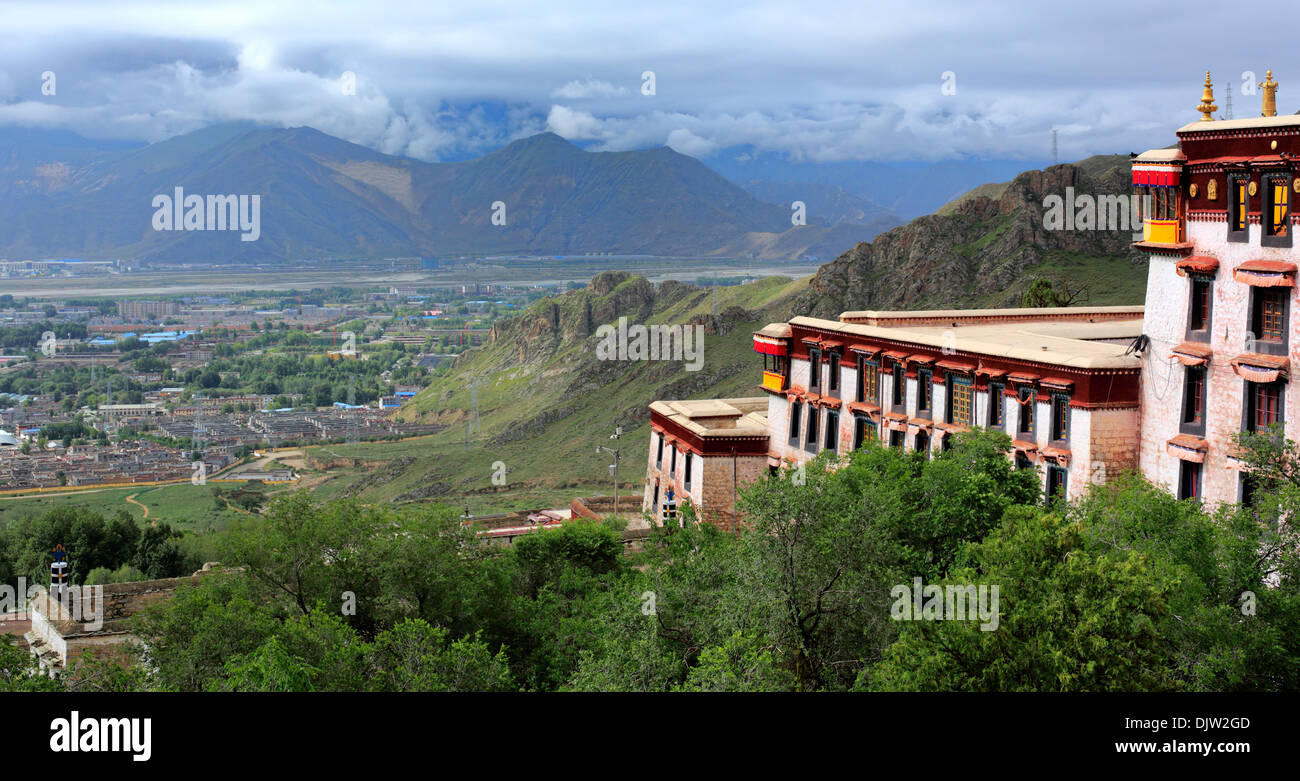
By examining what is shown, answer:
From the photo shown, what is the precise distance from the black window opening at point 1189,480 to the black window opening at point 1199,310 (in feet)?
12.8

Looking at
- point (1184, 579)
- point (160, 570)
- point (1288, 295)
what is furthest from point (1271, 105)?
point (160, 570)

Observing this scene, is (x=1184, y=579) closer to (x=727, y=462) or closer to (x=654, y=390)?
(x=727, y=462)

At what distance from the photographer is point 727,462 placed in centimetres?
5900

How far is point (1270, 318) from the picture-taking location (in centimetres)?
3691

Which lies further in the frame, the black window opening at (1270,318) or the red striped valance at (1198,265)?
the red striped valance at (1198,265)

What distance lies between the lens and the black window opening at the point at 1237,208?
37.5 meters

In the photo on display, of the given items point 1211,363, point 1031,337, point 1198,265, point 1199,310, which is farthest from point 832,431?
point 1198,265

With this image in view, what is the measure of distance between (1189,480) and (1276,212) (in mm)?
8404

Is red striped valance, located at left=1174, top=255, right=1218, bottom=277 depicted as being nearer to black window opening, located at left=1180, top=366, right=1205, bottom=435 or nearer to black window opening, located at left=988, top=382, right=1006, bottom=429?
black window opening, located at left=1180, top=366, right=1205, bottom=435

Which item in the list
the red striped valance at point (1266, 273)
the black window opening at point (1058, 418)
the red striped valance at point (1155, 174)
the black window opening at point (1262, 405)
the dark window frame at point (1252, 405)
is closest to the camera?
the red striped valance at point (1266, 273)

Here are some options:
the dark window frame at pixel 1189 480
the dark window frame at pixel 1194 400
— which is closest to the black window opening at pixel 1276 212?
the dark window frame at pixel 1194 400

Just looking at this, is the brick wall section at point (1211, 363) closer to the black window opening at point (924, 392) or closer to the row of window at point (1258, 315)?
the row of window at point (1258, 315)

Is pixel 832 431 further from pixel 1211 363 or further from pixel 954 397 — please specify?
pixel 1211 363
